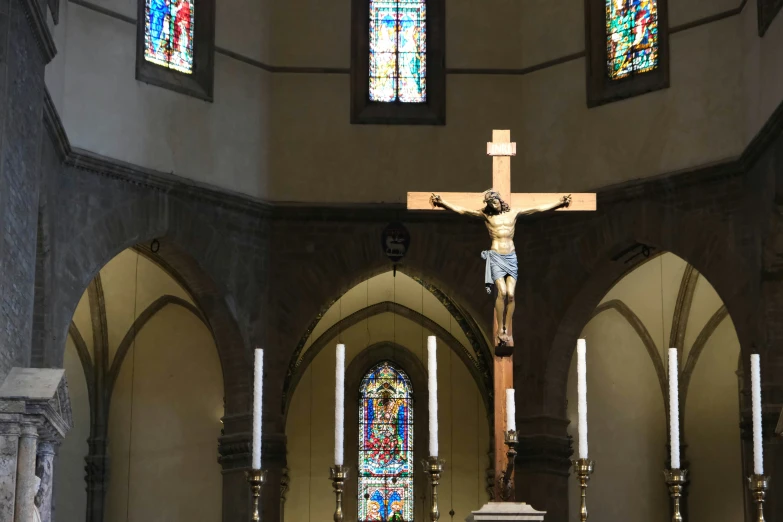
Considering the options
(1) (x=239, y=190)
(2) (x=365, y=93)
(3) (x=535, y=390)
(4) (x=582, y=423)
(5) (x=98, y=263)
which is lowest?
(4) (x=582, y=423)

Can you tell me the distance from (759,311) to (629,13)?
445 cm

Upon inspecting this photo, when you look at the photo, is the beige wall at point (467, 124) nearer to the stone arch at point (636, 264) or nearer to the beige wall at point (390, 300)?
the stone arch at point (636, 264)

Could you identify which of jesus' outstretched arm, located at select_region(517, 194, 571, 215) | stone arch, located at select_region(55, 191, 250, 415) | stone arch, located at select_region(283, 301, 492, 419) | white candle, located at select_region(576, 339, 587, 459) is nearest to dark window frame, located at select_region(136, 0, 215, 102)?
stone arch, located at select_region(55, 191, 250, 415)

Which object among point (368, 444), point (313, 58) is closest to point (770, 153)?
point (313, 58)

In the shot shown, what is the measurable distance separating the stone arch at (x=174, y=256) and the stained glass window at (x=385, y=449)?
16.7 feet

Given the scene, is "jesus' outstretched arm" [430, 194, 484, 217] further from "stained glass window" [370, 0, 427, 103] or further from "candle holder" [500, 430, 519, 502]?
"stained glass window" [370, 0, 427, 103]

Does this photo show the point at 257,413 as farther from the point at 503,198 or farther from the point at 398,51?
the point at 398,51

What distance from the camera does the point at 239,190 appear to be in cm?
1980

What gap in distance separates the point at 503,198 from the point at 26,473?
412 centimetres

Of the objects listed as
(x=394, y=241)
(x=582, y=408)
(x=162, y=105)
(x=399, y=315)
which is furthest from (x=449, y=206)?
(x=399, y=315)

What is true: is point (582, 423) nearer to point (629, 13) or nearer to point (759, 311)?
point (759, 311)

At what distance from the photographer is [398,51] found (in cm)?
2080

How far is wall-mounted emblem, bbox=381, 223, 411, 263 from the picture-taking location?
66.2ft

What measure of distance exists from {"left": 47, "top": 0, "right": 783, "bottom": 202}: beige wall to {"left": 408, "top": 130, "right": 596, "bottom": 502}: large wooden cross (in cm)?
703
